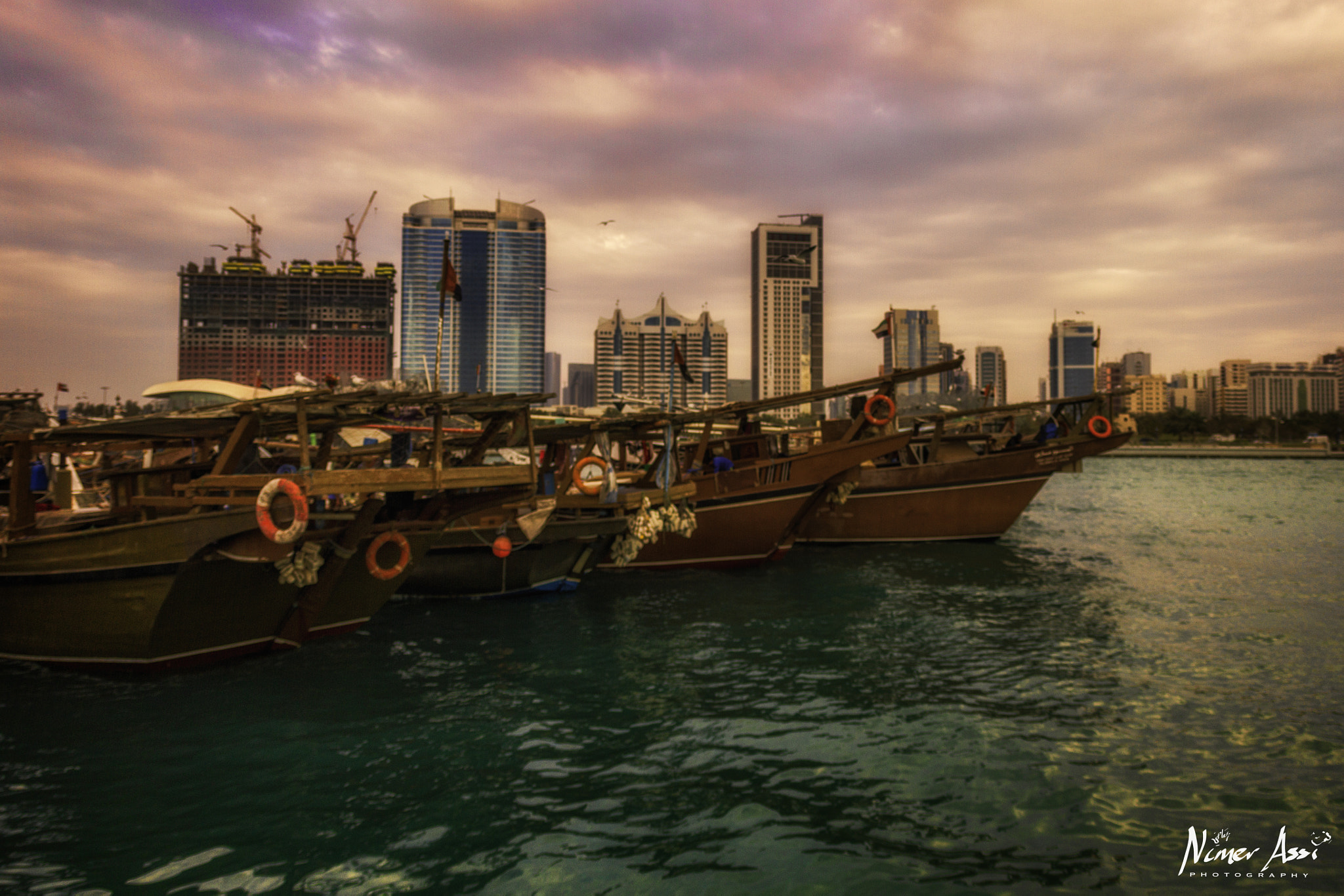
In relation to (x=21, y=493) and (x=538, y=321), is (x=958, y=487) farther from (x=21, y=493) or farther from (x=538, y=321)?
(x=538, y=321)

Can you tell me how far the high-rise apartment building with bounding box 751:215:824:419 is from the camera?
161000mm

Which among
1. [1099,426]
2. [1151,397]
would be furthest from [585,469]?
[1151,397]

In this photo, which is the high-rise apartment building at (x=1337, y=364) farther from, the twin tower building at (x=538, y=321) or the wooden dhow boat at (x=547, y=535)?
the wooden dhow boat at (x=547, y=535)

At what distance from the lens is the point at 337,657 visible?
952 centimetres

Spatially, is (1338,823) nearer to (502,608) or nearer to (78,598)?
(502,608)

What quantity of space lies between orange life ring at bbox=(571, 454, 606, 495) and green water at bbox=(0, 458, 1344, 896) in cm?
220

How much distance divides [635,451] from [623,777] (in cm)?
2249

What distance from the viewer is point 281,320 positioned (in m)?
137

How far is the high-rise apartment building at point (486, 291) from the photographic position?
138000 millimetres

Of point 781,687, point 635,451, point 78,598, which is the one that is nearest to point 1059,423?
point 635,451

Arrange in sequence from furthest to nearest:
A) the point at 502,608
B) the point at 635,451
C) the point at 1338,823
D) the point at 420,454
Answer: the point at 635,451, the point at 420,454, the point at 502,608, the point at 1338,823

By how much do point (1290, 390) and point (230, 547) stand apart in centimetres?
23473

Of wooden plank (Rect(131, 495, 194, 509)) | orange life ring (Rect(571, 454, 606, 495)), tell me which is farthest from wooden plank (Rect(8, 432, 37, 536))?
orange life ring (Rect(571, 454, 606, 495))

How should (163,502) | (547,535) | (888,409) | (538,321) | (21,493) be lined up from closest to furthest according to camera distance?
(163,502)
(21,493)
(547,535)
(888,409)
(538,321)
